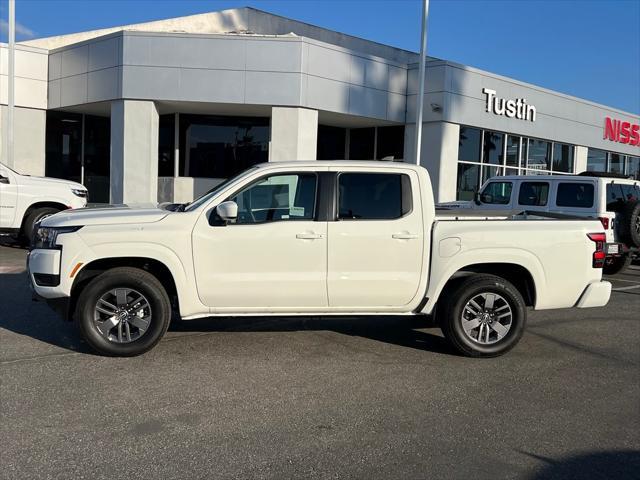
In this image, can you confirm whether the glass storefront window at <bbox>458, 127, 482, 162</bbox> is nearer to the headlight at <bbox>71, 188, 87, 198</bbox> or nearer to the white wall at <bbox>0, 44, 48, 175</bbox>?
the headlight at <bbox>71, 188, 87, 198</bbox>

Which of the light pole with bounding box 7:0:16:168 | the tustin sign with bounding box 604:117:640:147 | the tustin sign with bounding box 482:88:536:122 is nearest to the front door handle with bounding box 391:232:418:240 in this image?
the light pole with bounding box 7:0:16:168

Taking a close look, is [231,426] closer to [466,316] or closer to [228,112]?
[466,316]

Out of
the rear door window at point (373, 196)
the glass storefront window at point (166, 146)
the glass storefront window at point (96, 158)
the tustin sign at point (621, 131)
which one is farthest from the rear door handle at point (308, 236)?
the tustin sign at point (621, 131)

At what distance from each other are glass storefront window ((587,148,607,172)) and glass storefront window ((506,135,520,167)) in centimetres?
620

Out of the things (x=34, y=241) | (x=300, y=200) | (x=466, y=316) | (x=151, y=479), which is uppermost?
(x=300, y=200)

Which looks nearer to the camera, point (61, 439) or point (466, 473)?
point (466, 473)

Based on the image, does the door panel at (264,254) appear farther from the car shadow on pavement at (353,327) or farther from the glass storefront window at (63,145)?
the glass storefront window at (63,145)

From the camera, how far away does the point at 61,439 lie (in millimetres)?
3830

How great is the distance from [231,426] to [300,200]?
94.1 inches

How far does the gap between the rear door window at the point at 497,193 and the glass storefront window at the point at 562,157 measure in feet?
50.9

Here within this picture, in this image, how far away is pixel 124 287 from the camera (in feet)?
18.1

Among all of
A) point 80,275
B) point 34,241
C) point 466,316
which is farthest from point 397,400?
point 34,241

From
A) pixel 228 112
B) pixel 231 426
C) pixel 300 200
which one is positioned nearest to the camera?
pixel 231 426

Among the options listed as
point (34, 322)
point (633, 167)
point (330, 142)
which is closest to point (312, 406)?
point (34, 322)
